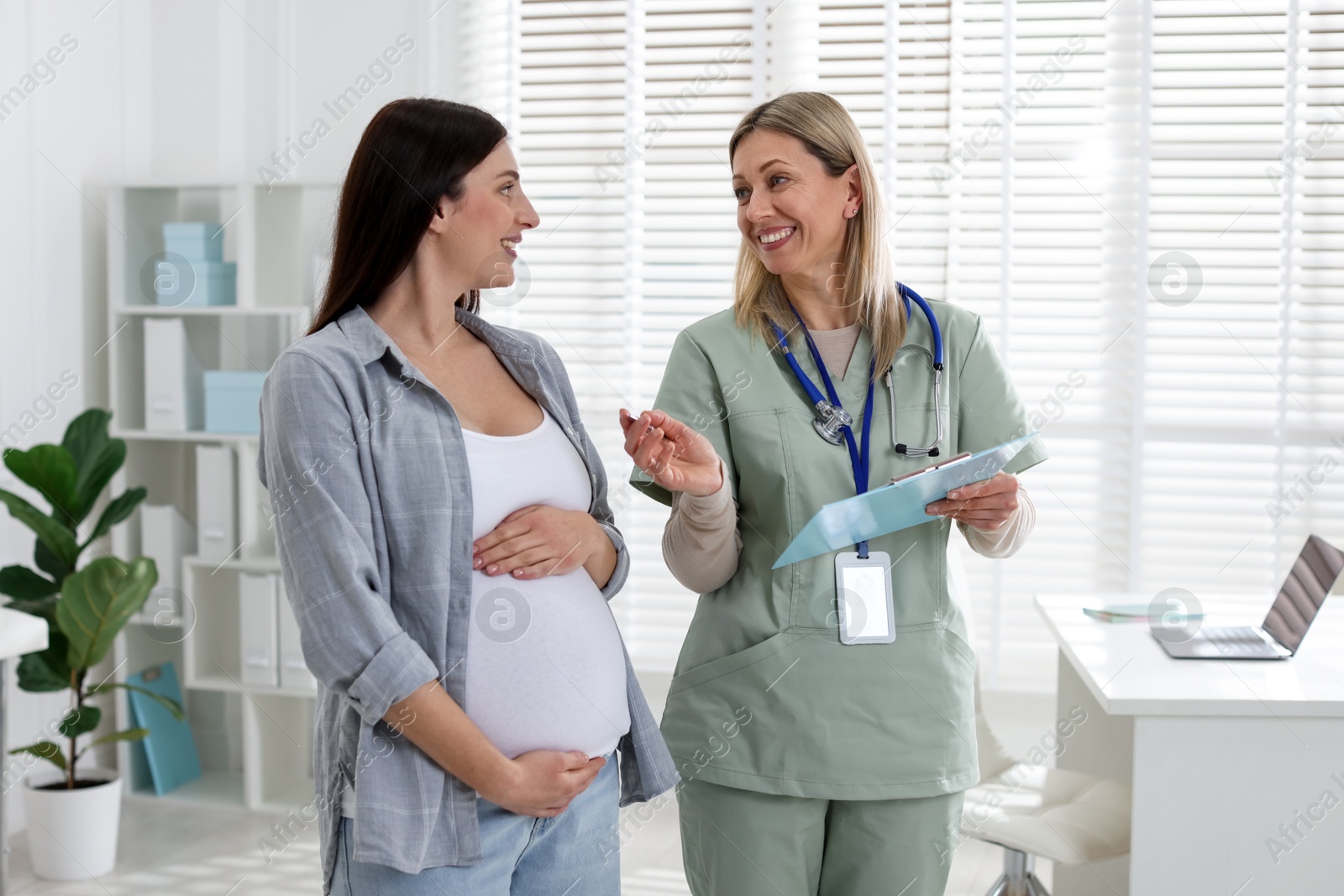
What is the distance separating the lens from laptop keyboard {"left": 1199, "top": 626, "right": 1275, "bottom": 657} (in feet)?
6.30

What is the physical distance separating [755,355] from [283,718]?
265cm

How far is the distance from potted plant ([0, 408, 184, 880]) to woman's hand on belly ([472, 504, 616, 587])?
212cm

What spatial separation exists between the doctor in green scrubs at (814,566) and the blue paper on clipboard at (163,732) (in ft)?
8.49

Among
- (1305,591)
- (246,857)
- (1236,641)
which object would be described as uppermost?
(1305,591)

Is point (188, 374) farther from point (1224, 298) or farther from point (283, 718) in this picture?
point (1224, 298)

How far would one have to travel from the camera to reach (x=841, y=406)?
1.54m

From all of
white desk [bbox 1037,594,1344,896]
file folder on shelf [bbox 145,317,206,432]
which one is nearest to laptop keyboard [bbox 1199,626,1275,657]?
white desk [bbox 1037,594,1344,896]

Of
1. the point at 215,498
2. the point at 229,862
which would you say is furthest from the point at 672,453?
the point at 215,498

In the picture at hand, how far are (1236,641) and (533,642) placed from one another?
4.73 ft

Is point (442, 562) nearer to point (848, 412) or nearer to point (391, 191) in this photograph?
point (391, 191)

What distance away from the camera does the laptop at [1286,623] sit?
6.23 ft

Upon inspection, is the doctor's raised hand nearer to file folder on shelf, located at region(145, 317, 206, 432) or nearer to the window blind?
the window blind

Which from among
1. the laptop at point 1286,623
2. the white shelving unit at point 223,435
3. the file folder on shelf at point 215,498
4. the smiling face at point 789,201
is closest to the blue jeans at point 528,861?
the smiling face at point 789,201

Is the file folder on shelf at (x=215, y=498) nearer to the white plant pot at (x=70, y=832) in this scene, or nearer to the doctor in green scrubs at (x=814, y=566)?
the white plant pot at (x=70, y=832)
